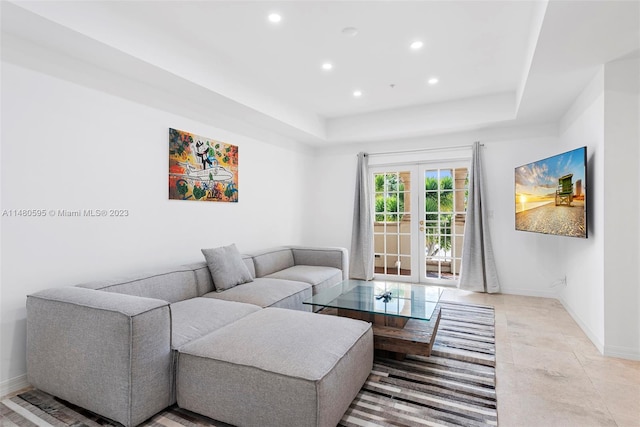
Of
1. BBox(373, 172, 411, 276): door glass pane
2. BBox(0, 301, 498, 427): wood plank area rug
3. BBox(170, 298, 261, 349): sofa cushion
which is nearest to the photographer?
BBox(0, 301, 498, 427): wood plank area rug

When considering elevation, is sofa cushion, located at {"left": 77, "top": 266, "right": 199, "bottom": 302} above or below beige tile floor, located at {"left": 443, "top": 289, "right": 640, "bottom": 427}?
above

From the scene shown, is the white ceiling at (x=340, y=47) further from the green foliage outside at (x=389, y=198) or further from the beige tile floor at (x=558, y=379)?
the beige tile floor at (x=558, y=379)

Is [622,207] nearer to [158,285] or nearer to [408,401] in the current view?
[408,401]

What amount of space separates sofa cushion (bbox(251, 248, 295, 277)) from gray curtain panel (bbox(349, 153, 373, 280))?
143 centimetres

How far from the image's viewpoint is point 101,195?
8.83ft

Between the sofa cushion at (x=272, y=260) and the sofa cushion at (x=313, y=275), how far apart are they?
84 mm

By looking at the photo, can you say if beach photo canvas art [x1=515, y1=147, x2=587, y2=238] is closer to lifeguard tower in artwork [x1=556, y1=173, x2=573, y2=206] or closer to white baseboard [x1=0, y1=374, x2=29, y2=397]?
lifeguard tower in artwork [x1=556, y1=173, x2=573, y2=206]

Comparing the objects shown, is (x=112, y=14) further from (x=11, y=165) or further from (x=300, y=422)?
(x=300, y=422)

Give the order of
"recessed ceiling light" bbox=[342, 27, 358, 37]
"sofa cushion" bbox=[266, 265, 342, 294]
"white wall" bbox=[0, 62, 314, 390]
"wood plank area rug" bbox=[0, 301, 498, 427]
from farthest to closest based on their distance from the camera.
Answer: "sofa cushion" bbox=[266, 265, 342, 294] < "recessed ceiling light" bbox=[342, 27, 358, 37] < "white wall" bbox=[0, 62, 314, 390] < "wood plank area rug" bbox=[0, 301, 498, 427]

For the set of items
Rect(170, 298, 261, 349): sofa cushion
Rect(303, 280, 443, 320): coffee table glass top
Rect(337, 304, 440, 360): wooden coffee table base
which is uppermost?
Rect(170, 298, 261, 349): sofa cushion

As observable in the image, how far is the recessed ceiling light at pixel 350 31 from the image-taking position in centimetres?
276

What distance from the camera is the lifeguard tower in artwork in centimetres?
313

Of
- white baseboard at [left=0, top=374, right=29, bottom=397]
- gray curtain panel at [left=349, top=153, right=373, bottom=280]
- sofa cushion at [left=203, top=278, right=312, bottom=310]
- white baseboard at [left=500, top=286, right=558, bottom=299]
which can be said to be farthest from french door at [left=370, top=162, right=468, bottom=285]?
white baseboard at [left=0, top=374, right=29, bottom=397]

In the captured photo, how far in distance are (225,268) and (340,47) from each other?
2.35m
